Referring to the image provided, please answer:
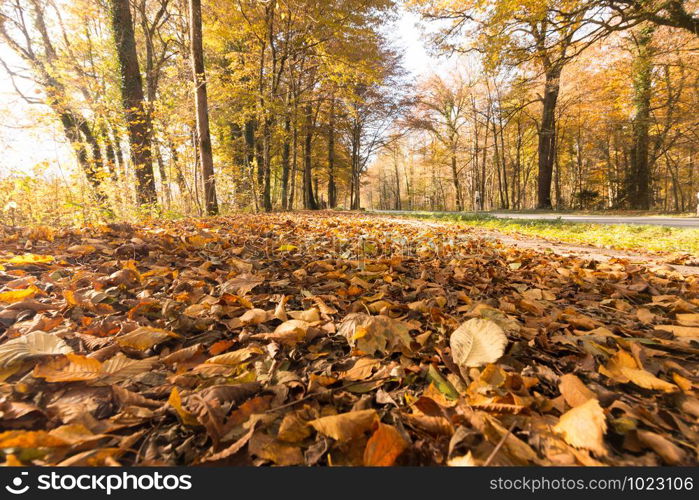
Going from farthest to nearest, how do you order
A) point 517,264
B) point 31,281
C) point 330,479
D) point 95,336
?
point 517,264
point 31,281
point 95,336
point 330,479

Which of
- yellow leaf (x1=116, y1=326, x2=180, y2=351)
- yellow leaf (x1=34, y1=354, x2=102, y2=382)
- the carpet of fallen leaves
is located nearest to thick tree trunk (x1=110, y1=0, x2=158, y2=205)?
the carpet of fallen leaves

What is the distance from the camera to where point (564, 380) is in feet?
2.97

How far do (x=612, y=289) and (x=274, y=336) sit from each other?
2.09 m

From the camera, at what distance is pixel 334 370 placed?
3.49 ft

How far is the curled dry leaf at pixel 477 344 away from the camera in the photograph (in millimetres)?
1004

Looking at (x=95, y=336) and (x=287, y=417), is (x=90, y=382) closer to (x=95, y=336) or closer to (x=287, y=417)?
(x=95, y=336)

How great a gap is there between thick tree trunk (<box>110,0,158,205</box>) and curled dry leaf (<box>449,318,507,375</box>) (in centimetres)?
736

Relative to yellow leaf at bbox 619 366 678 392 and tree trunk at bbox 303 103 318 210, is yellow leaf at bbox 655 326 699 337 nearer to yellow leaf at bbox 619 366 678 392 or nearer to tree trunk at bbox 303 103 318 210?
yellow leaf at bbox 619 366 678 392

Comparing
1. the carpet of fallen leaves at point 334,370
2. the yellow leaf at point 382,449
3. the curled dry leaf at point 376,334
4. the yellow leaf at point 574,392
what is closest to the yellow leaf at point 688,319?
the carpet of fallen leaves at point 334,370

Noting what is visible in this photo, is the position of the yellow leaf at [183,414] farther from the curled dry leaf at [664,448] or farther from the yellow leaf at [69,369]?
the curled dry leaf at [664,448]

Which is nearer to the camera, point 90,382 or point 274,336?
point 90,382

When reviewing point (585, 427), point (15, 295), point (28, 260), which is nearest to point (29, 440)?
point (15, 295)

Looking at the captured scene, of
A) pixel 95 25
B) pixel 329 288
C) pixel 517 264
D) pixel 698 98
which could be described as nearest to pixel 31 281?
pixel 329 288

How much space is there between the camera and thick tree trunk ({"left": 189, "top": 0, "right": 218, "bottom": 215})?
6.12 metres
